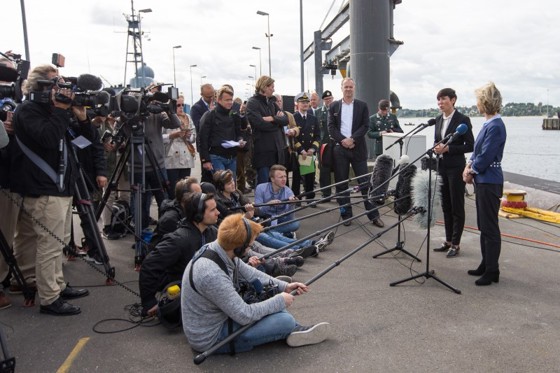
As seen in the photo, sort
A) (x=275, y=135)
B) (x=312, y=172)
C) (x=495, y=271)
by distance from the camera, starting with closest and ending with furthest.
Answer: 1. (x=495, y=271)
2. (x=275, y=135)
3. (x=312, y=172)

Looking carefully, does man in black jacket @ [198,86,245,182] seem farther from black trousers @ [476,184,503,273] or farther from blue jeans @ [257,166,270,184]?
black trousers @ [476,184,503,273]

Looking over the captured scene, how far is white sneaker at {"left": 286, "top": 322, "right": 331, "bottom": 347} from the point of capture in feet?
11.5

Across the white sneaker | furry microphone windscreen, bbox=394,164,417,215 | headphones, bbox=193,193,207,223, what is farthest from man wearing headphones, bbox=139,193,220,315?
furry microphone windscreen, bbox=394,164,417,215

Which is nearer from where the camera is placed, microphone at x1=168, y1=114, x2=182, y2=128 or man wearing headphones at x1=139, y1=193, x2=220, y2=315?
man wearing headphones at x1=139, y1=193, x2=220, y2=315

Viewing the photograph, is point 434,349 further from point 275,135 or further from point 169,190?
point 275,135

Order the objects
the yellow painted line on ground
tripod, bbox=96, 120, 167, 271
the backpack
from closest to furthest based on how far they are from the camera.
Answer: the yellow painted line on ground, tripod, bbox=96, 120, 167, 271, the backpack

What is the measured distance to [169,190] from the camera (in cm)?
624

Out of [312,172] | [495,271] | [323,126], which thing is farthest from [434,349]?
[323,126]

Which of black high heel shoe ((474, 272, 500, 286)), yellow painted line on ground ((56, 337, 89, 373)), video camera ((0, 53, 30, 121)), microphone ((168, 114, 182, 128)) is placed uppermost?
video camera ((0, 53, 30, 121))

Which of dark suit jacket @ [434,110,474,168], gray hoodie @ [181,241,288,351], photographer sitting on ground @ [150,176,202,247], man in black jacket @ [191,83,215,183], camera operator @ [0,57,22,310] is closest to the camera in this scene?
gray hoodie @ [181,241,288,351]

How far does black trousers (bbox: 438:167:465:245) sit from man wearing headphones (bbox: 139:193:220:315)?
2.89m

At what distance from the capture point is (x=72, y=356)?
11.5ft

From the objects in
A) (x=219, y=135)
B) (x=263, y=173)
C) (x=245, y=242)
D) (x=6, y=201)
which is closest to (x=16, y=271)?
(x=6, y=201)

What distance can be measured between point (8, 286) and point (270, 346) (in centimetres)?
292
